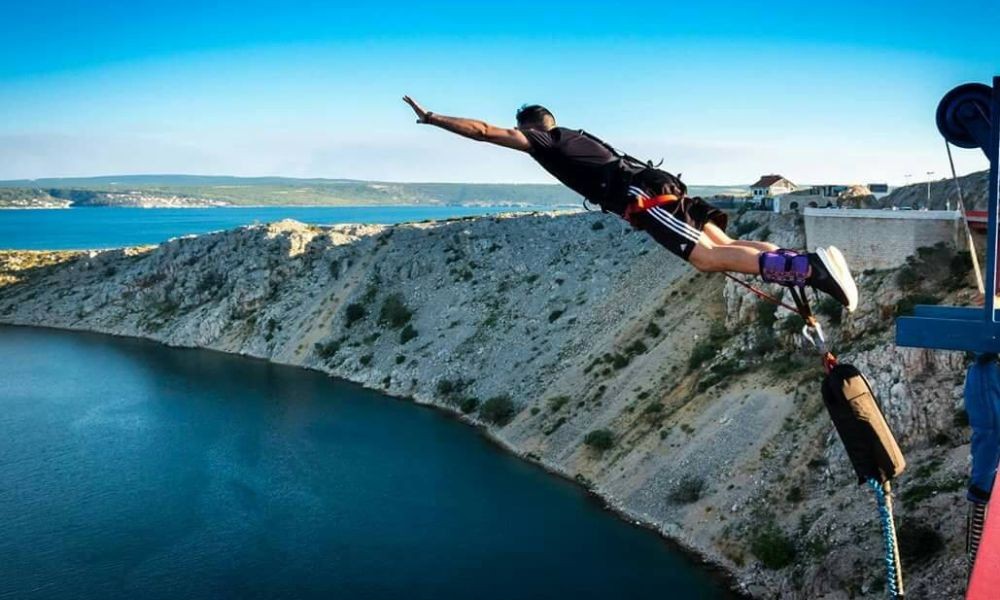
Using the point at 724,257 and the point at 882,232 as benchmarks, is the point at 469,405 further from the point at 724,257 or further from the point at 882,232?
the point at 724,257

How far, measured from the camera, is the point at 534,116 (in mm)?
9383

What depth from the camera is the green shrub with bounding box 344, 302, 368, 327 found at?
70.5m

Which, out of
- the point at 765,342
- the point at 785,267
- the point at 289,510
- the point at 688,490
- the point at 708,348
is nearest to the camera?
the point at 785,267

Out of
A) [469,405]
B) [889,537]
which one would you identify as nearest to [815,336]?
[889,537]

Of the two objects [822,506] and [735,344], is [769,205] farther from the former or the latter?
[822,506]

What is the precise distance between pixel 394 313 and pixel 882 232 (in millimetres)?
40444

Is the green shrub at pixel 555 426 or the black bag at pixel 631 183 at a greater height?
the black bag at pixel 631 183

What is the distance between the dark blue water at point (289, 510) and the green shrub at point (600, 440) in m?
2.76

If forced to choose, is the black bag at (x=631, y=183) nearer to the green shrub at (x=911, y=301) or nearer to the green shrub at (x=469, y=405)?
the green shrub at (x=911, y=301)

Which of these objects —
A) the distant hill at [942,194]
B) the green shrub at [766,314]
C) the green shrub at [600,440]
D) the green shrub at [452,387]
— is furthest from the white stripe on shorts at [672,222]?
the green shrub at [452,387]

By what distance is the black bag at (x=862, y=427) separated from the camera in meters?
7.92

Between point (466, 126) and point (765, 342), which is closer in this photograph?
point (466, 126)

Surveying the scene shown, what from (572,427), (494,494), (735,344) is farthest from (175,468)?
(735,344)

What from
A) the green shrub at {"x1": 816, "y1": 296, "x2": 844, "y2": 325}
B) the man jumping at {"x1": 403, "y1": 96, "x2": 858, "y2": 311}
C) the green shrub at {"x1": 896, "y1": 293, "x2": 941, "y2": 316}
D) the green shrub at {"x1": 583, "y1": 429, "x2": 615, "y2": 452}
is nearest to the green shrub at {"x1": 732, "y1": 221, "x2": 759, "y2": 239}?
the green shrub at {"x1": 816, "y1": 296, "x2": 844, "y2": 325}
